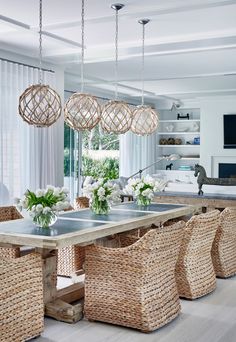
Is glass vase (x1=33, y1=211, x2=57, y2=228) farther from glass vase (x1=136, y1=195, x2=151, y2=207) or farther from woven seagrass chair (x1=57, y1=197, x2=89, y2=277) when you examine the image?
glass vase (x1=136, y1=195, x2=151, y2=207)

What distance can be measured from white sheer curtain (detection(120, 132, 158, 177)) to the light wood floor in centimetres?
732

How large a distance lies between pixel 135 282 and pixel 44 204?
93cm

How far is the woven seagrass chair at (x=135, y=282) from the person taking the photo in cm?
379

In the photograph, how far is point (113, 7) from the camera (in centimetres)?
471

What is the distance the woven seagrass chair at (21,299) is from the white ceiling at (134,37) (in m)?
2.42

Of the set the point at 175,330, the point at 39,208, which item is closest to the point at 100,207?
the point at 39,208

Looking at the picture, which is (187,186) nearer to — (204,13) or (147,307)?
(204,13)

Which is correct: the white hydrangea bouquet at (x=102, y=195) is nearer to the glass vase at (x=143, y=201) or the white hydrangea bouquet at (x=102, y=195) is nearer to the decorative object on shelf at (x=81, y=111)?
the decorative object on shelf at (x=81, y=111)

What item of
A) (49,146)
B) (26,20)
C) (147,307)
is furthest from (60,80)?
(147,307)

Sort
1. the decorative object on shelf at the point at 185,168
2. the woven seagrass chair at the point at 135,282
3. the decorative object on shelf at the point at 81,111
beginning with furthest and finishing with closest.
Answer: the decorative object on shelf at the point at 185,168 → the decorative object on shelf at the point at 81,111 → the woven seagrass chair at the point at 135,282

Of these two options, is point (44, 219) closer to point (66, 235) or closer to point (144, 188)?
point (66, 235)

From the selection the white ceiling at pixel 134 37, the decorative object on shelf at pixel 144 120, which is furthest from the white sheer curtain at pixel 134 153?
the decorative object on shelf at pixel 144 120

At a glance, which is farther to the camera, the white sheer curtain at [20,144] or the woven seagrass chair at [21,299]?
the white sheer curtain at [20,144]

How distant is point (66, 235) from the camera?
12.1 feet
